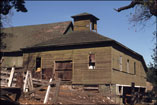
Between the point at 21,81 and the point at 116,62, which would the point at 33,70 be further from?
the point at 21,81

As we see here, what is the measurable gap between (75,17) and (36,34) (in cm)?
677

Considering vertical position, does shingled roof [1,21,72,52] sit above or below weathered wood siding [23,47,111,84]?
above

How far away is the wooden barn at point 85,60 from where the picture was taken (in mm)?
26109

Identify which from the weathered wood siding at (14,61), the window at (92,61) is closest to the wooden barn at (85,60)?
the window at (92,61)

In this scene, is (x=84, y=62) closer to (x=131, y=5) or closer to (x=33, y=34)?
(x=33, y=34)

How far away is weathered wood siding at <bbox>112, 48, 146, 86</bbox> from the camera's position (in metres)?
26.8

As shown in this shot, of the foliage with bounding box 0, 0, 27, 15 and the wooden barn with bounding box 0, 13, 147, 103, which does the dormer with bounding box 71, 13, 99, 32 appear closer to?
the wooden barn with bounding box 0, 13, 147, 103

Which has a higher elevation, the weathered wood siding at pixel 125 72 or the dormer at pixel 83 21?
the dormer at pixel 83 21

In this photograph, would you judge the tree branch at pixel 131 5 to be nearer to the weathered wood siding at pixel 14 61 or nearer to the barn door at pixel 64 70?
the barn door at pixel 64 70

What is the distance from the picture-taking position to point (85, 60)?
27.2 m

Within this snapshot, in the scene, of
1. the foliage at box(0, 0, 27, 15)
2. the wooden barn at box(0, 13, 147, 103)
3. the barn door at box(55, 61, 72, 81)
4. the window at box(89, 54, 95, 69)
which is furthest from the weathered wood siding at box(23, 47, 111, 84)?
the foliage at box(0, 0, 27, 15)

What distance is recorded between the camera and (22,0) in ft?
55.5

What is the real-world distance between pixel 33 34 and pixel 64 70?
11.1 metres

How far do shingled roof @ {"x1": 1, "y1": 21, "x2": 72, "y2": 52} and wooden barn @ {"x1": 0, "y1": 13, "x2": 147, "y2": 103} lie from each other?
3.09 metres
